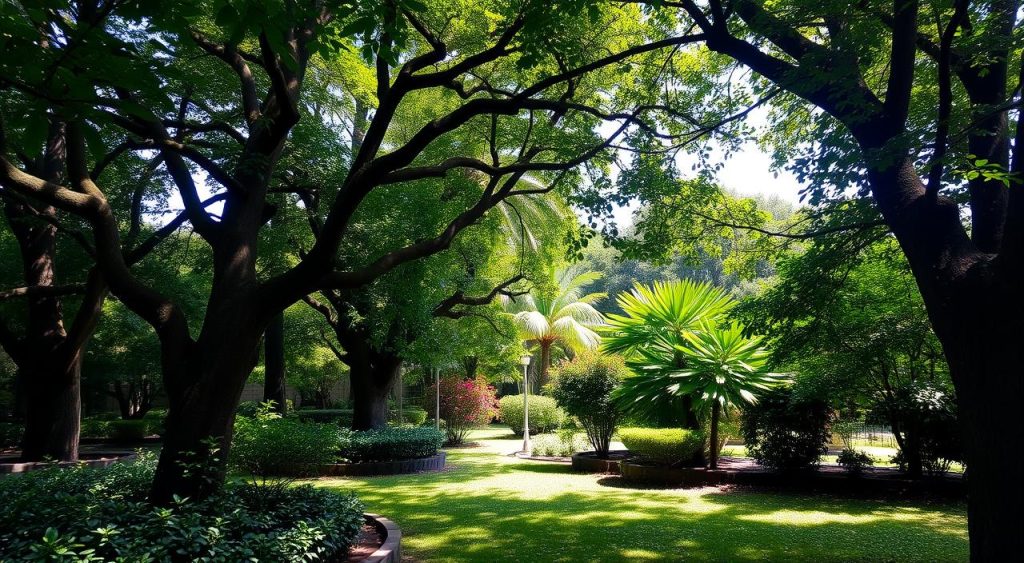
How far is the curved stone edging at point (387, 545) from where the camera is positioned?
19.4 ft

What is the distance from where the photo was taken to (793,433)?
1283cm

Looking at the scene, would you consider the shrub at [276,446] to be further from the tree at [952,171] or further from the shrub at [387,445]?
the tree at [952,171]

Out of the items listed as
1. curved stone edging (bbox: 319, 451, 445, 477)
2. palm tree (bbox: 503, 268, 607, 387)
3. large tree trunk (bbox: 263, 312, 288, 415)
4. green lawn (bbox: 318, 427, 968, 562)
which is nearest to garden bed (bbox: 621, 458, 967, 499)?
green lawn (bbox: 318, 427, 968, 562)

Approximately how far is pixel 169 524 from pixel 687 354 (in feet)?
36.4

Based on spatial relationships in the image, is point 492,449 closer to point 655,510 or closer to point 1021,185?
point 655,510

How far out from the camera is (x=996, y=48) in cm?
525

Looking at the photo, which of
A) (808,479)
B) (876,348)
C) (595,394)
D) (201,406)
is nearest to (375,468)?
(595,394)

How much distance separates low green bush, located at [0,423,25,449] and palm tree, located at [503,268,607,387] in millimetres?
19597

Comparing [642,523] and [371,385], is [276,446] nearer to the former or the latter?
[371,385]

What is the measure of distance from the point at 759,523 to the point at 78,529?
26.1 feet

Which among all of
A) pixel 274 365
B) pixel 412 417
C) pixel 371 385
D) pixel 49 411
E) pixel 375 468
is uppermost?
pixel 274 365

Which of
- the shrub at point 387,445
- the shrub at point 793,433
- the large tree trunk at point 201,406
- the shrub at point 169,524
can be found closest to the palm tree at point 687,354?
the shrub at point 793,433

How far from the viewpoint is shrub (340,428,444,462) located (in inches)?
604

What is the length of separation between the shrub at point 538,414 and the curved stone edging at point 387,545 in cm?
1752
